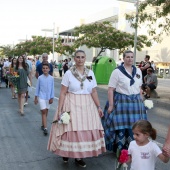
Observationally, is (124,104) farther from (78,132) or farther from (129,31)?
(129,31)

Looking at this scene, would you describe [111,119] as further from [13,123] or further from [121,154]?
[13,123]

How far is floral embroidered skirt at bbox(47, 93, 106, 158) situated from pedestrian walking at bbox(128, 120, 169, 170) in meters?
1.38

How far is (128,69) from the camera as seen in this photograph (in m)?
5.08

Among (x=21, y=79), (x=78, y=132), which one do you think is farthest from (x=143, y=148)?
(x=21, y=79)

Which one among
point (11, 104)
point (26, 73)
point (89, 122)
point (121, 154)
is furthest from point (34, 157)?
point (11, 104)

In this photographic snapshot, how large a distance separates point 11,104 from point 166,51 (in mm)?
32921

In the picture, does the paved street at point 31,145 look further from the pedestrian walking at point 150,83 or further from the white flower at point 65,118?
the pedestrian walking at point 150,83

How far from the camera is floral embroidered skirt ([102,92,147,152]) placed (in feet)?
16.4

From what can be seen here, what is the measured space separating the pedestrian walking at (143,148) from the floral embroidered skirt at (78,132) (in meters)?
1.38

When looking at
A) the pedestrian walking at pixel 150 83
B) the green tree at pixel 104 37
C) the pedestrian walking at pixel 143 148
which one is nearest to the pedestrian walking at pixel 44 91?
the pedestrian walking at pixel 143 148

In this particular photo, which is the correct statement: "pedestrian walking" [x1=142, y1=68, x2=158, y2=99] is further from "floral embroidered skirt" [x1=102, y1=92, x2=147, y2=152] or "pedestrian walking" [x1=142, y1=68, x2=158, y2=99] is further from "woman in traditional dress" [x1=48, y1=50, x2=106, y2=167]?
"woman in traditional dress" [x1=48, y1=50, x2=106, y2=167]

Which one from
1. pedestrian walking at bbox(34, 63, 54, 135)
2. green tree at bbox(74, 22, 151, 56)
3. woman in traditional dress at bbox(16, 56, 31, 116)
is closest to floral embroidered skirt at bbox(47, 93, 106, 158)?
pedestrian walking at bbox(34, 63, 54, 135)

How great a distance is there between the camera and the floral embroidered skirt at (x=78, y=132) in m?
4.47

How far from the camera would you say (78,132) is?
4516 millimetres
